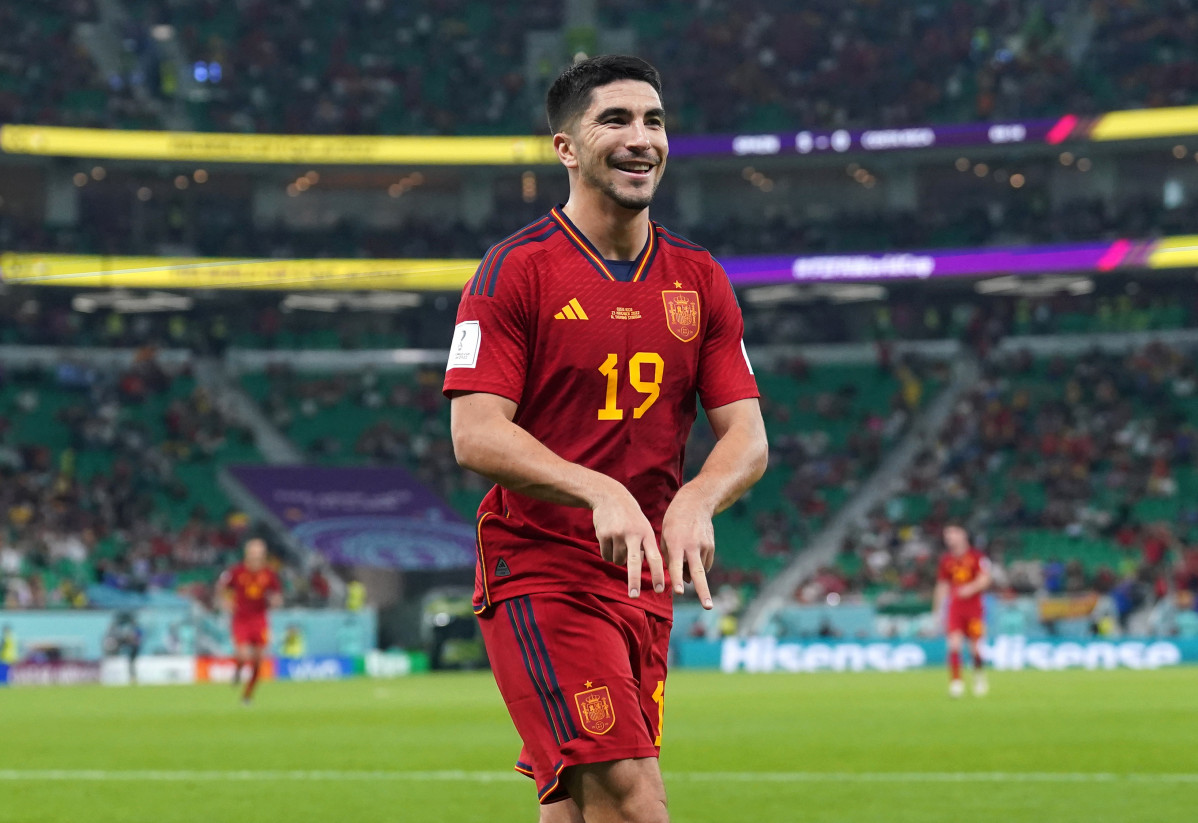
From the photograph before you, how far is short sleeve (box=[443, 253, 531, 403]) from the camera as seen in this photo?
435cm

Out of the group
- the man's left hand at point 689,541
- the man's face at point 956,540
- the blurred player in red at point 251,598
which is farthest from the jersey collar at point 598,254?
the blurred player in red at point 251,598

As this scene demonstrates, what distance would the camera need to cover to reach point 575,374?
174 inches

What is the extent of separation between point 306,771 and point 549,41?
4454 cm

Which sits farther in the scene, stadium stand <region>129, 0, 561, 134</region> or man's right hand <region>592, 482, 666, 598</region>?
stadium stand <region>129, 0, 561, 134</region>

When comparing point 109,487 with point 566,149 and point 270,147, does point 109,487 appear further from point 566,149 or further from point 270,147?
point 566,149

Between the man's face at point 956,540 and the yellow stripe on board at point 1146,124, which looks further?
the yellow stripe on board at point 1146,124

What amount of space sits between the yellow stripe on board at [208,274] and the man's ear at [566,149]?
41888 mm

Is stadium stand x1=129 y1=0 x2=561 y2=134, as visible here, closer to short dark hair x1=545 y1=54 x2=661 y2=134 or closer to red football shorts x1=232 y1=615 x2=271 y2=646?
red football shorts x1=232 y1=615 x2=271 y2=646

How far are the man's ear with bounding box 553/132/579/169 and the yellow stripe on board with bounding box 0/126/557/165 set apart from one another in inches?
1662

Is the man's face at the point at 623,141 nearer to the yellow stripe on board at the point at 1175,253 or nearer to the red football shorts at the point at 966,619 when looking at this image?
the red football shorts at the point at 966,619

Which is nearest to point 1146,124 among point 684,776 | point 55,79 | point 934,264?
point 934,264

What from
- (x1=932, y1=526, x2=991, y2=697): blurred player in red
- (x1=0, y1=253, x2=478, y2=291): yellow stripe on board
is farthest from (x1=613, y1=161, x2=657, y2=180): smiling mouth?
(x1=0, y1=253, x2=478, y2=291): yellow stripe on board

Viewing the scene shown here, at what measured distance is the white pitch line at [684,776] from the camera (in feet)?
36.8

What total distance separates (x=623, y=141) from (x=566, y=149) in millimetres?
242
